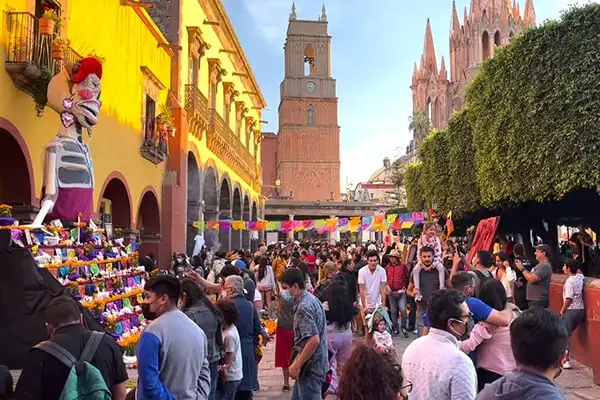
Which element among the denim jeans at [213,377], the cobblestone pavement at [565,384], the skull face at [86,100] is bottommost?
the cobblestone pavement at [565,384]

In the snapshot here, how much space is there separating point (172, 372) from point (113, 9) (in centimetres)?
1221

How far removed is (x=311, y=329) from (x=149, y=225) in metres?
14.2

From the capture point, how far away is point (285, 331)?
7445mm

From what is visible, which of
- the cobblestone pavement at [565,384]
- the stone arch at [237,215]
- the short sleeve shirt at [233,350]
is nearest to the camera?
the short sleeve shirt at [233,350]

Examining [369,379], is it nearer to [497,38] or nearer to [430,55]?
[497,38]

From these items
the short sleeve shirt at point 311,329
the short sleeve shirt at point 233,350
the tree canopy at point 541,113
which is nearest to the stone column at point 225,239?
the tree canopy at point 541,113

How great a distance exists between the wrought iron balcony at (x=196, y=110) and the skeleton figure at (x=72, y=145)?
1058 centimetres

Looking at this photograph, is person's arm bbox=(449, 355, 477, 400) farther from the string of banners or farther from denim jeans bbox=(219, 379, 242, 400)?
the string of banners

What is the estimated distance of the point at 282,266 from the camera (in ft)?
49.9

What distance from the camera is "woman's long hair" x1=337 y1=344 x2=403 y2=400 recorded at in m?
2.49

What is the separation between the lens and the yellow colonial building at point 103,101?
9516 mm

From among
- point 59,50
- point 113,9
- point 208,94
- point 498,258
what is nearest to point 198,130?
point 208,94

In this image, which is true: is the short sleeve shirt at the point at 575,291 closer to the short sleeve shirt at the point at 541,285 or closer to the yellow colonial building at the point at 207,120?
the short sleeve shirt at the point at 541,285

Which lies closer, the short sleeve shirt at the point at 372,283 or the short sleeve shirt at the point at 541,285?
the short sleeve shirt at the point at 541,285
